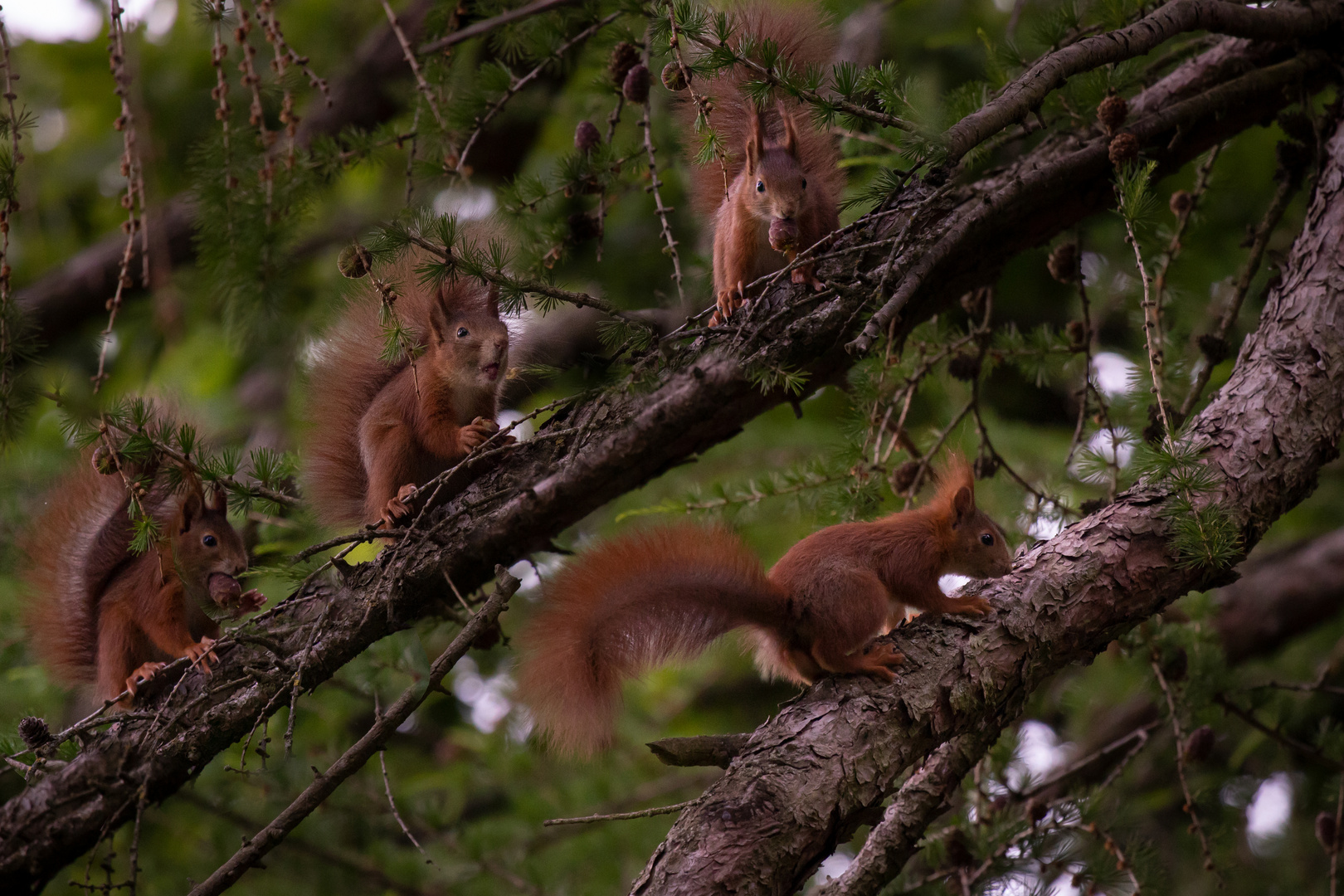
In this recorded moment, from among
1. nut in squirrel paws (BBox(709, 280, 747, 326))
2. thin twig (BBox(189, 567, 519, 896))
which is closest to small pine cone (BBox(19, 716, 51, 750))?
thin twig (BBox(189, 567, 519, 896))

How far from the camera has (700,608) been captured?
2160 mm

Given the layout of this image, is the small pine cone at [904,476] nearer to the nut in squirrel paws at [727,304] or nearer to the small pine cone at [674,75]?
the nut in squirrel paws at [727,304]

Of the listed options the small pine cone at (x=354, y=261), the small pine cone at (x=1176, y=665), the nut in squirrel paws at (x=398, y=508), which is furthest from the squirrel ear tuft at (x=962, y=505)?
the small pine cone at (x=354, y=261)

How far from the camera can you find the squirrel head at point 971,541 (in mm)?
2566

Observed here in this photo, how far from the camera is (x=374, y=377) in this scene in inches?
111

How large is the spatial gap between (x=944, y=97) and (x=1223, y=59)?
31.0 inches

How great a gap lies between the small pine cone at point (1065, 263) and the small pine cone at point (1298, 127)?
55cm

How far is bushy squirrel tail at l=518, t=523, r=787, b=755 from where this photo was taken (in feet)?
6.68

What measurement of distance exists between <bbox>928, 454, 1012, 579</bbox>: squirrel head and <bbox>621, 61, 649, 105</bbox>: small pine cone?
1.19 metres

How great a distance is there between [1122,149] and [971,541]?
0.94 meters

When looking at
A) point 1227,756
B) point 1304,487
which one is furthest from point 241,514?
point 1227,756

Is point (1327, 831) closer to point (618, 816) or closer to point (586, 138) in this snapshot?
point (618, 816)

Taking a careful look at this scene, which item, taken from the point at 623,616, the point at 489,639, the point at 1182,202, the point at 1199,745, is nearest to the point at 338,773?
the point at 623,616

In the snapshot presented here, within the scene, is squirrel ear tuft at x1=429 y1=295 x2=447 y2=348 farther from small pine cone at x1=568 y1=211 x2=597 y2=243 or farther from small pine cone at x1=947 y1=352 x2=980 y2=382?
small pine cone at x1=947 y1=352 x2=980 y2=382
